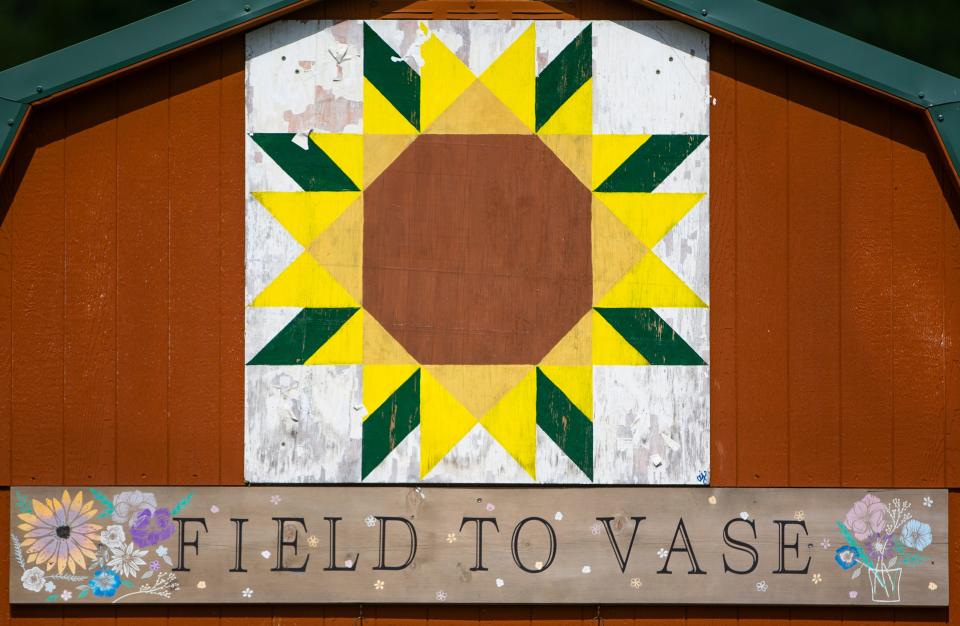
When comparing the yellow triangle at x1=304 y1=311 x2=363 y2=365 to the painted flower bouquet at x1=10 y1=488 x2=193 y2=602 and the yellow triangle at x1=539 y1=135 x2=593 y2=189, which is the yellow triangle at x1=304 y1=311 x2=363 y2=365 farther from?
the yellow triangle at x1=539 y1=135 x2=593 y2=189

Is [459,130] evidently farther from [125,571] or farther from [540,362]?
[125,571]

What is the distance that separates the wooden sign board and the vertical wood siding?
3.6 inches

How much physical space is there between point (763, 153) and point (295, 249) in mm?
1993

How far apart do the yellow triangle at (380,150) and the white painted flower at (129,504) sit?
1589 mm

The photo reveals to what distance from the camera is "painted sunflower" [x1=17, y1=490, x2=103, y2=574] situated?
4.58 metres

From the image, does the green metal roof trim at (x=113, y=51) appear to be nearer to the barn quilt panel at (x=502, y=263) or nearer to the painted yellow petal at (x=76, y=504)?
the barn quilt panel at (x=502, y=263)

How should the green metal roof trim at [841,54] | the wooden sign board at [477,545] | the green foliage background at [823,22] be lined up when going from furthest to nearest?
the green foliage background at [823,22], the wooden sign board at [477,545], the green metal roof trim at [841,54]

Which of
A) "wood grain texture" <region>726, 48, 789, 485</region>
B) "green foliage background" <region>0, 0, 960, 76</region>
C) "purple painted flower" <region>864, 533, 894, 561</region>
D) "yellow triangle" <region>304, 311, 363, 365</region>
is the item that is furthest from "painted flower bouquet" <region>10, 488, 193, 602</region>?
"green foliage background" <region>0, 0, 960, 76</region>

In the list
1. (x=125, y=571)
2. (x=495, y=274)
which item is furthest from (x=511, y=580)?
(x=125, y=571)

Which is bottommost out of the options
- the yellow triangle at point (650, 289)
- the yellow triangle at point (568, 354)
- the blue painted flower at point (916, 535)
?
the blue painted flower at point (916, 535)

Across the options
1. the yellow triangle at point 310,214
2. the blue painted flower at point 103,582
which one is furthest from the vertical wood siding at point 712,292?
the yellow triangle at point 310,214

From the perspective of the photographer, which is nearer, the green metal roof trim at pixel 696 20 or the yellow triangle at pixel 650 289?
the green metal roof trim at pixel 696 20

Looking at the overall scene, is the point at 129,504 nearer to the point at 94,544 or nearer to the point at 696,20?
the point at 94,544

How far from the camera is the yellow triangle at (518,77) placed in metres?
4.60
